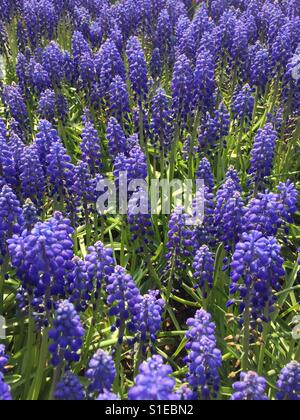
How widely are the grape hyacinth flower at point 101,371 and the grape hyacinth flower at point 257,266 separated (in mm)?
1722

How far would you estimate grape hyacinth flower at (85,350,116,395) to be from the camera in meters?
4.48

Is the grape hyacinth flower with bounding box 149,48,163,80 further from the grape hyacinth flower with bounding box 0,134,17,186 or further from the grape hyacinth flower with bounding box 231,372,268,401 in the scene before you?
the grape hyacinth flower with bounding box 231,372,268,401

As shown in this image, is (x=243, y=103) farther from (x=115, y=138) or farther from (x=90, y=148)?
(x=90, y=148)

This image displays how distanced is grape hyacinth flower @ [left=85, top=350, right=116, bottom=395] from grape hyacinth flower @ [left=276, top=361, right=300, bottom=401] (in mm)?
1598

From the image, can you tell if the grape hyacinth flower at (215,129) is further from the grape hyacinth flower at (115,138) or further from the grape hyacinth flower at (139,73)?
the grape hyacinth flower at (115,138)

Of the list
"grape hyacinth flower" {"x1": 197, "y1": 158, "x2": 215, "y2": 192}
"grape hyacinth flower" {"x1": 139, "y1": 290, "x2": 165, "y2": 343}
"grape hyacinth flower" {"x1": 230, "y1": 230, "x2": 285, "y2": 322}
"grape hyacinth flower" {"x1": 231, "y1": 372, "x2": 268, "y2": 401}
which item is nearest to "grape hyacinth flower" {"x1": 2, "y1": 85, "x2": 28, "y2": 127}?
"grape hyacinth flower" {"x1": 197, "y1": 158, "x2": 215, "y2": 192}

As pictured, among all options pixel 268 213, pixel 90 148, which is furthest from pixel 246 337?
pixel 90 148

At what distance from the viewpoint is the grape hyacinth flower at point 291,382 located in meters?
4.69

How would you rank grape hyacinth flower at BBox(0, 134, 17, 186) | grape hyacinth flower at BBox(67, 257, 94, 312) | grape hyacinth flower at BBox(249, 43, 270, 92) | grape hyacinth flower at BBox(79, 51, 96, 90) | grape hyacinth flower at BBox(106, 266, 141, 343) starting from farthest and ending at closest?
grape hyacinth flower at BBox(249, 43, 270, 92) → grape hyacinth flower at BBox(79, 51, 96, 90) → grape hyacinth flower at BBox(0, 134, 17, 186) → grape hyacinth flower at BBox(67, 257, 94, 312) → grape hyacinth flower at BBox(106, 266, 141, 343)

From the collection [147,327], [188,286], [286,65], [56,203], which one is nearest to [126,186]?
[56,203]

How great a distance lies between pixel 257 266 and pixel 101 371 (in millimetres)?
1985

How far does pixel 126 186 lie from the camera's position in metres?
7.41

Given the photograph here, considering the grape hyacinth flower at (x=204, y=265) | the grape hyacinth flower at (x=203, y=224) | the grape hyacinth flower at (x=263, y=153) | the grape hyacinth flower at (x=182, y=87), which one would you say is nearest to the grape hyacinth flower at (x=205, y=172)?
the grape hyacinth flower at (x=263, y=153)

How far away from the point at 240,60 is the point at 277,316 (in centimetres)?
645
